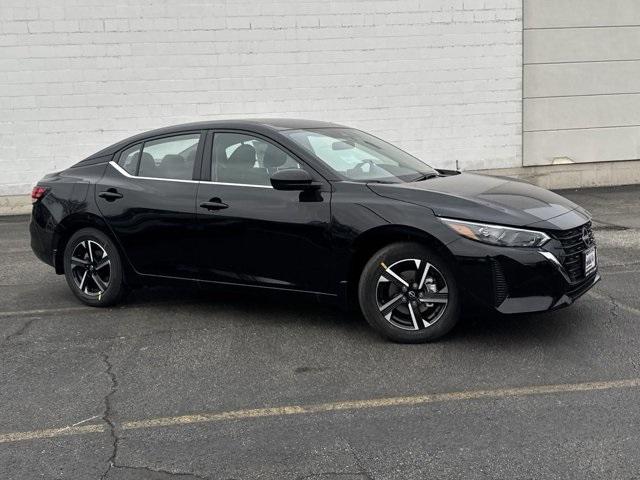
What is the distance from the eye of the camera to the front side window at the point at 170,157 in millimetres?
5934

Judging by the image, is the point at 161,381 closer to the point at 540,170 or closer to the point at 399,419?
the point at 399,419

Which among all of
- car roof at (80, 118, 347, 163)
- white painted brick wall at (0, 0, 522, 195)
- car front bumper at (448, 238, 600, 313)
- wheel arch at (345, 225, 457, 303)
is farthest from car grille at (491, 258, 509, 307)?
white painted brick wall at (0, 0, 522, 195)

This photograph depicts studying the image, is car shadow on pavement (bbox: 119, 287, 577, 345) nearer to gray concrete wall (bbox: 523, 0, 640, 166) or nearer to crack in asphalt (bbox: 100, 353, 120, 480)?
crack in asphalt (bbox: 100, 353, 120, 480)

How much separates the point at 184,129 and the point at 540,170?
9.23 m

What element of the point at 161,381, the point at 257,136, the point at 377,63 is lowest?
the point at 161,381

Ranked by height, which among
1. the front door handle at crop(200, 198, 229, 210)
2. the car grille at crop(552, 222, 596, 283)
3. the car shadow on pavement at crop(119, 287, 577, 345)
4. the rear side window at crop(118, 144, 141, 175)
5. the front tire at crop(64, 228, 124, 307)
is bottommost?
the car shadow on pavement at crop(119, 287, 577, 345)

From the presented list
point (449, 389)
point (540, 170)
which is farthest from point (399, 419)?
point (540, 170)

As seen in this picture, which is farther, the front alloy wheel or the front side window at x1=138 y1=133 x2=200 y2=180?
the front side window at x1=138 y1=133 x2=200 y2=180

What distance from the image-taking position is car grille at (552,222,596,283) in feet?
15.8

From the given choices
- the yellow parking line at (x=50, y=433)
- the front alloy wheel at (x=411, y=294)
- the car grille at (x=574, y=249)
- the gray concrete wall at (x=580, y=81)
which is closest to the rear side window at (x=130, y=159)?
the front alloy wheel at (x=411, y=294)

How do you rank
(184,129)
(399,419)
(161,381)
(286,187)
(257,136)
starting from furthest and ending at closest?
1. (184,129)
2. (257,136)
3. (286,187)
4. (161,381)
5. (399,419)

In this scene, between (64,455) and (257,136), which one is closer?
(64,455)

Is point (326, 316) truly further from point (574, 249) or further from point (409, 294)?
point (574, 249)

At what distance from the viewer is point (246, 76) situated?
12.8 m
